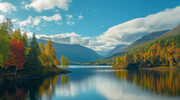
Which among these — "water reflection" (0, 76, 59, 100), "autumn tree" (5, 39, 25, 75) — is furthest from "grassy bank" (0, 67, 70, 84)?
"water reflection" (0, 76, 59, 100)

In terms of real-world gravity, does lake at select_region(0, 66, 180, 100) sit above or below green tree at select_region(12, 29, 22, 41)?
below

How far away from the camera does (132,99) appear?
3481 cm

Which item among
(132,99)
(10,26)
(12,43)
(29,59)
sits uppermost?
(10,26)

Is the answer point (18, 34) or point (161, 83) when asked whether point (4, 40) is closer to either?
point (18, 34)

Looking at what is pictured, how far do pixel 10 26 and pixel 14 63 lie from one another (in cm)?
1764

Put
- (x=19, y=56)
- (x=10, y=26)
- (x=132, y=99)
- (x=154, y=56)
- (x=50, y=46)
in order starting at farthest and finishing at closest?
(x=154, y=56), (x=50, y=46), (x=19, y=56), (x=10, y=26), (x=132, y=99)

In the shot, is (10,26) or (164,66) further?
(164,66)

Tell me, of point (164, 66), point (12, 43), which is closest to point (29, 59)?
point (12, 43)

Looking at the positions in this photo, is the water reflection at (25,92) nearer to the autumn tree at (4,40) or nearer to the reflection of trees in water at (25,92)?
the reflection of trees in water at (25,92)

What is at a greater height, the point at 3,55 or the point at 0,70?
the point at 3,55

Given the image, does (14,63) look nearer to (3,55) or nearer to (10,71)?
(10,71)

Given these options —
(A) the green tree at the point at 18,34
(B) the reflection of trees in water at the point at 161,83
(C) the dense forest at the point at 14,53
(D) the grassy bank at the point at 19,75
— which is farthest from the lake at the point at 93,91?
(A) the green tree at the point at 18,34

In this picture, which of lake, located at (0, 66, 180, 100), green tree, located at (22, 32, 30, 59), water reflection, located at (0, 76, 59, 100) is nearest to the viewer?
water reflection, located at (0, 76, 59, 100)

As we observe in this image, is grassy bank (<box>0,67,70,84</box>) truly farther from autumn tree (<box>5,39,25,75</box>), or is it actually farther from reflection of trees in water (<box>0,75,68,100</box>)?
reflection of trees in water (<box>0,75,68,100</box>)
